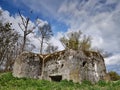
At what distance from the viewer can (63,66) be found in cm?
2188

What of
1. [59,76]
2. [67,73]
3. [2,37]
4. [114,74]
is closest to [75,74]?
[67,73]

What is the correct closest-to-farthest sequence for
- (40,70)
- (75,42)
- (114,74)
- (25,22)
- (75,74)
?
(75,74)
(40,70)
(25,22)
(114,74)
(75,42)

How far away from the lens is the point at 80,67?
2122 centimetres

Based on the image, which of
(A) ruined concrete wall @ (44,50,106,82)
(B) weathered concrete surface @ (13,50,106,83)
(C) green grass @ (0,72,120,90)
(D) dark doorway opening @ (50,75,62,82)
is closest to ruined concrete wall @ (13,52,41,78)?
(B) weathered concrete surface @ (13,50,106,83)

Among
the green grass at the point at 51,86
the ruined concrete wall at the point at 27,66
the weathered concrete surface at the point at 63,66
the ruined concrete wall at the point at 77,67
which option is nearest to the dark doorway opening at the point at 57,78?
the weathered concrete surface at the point at 63,66

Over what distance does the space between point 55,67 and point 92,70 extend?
13.7 feet

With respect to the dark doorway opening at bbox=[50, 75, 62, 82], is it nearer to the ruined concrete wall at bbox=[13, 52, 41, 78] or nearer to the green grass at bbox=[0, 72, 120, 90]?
the ruined concrete wall at bbox=[13, 52, 41, 78]

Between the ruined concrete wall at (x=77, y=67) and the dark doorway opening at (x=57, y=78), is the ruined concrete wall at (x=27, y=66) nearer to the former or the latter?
the ruined concrete wall at (x=77, y=67)

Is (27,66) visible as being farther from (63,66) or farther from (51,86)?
(51,86)

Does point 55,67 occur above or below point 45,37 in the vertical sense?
below

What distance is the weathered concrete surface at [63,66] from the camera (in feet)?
69.2

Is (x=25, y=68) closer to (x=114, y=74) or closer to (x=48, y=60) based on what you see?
(x=48, y=60)

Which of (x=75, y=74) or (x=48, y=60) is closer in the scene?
(x=75, y=74)

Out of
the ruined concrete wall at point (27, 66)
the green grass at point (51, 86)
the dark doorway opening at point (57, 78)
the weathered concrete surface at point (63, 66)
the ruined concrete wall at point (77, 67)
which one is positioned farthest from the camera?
the ruined concrete wall at point (27, 66)
